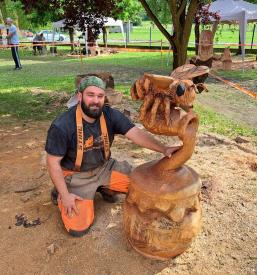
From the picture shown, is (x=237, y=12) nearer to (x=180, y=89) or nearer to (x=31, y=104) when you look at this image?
(x=31, y=104)

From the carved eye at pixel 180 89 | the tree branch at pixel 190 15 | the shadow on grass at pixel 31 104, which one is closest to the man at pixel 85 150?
the carved eye at pixel 180 89

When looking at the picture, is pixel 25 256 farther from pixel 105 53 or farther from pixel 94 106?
pixel 105 53

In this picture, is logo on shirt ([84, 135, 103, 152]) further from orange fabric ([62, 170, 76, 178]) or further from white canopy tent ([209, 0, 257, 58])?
white canopy tent ([209, 0, 257, 58])

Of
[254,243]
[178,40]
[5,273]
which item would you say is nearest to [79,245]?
[5,273]

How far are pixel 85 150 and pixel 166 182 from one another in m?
0.82

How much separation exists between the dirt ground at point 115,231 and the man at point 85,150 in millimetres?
230

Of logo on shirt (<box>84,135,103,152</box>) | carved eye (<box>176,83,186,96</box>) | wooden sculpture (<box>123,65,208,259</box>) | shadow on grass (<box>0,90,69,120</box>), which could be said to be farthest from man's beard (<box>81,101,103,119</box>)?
shadow on grass (<box>0,90,69,120</box>)

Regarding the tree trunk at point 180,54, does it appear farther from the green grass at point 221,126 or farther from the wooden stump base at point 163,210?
the wooden stump base at point 163,210

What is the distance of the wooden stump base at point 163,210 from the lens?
8.63 ft

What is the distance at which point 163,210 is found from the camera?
265cm

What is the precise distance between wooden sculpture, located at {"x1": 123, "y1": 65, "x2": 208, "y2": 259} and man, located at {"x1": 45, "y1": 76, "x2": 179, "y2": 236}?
186 millimetres

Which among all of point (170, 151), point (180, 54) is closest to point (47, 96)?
point (180, 54)

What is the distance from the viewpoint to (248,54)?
2038 centimetres

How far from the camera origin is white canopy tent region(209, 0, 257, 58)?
48.1 ft
